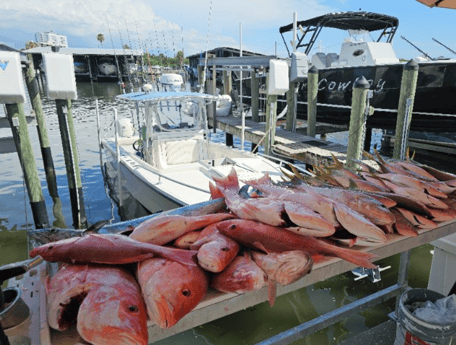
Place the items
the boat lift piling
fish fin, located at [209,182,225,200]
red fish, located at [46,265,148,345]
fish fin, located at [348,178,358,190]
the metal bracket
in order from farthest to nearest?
the metal bracket → the boat lift piling → fish fin, located at [348,178,358,190] → fish fin, located at [209,182,225,200] → red fish, located at [46,265,148,345]

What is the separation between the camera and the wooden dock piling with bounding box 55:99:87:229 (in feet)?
21.4

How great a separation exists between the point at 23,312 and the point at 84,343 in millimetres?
296

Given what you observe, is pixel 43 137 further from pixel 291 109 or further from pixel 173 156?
pixel 291 109

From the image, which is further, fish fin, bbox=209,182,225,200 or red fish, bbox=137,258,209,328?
fish fin, bbox=209,182,225,200

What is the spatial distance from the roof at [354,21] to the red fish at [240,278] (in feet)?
45.4

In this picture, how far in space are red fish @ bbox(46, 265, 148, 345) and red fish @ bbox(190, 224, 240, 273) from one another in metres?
0.26

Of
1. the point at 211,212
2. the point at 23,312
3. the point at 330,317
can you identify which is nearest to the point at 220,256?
the point at 211,212

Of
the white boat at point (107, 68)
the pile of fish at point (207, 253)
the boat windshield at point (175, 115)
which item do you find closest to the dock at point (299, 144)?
the boat windshield at point (175, 115)

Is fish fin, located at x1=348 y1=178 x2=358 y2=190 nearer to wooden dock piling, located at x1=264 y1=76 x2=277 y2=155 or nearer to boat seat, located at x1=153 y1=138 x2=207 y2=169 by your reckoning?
boat seat, located at x1=153 y1=138 x2=207 y2=169

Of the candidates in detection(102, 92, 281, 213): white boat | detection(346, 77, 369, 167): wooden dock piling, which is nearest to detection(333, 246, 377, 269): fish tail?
detection(102, 92, 281, 213): white boat

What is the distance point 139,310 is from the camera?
100cm

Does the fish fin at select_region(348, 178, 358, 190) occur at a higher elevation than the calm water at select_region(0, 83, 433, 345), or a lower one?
higher

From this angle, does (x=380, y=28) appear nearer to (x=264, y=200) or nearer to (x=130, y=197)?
(x=130, y=197)

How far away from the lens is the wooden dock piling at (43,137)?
22.3ft
